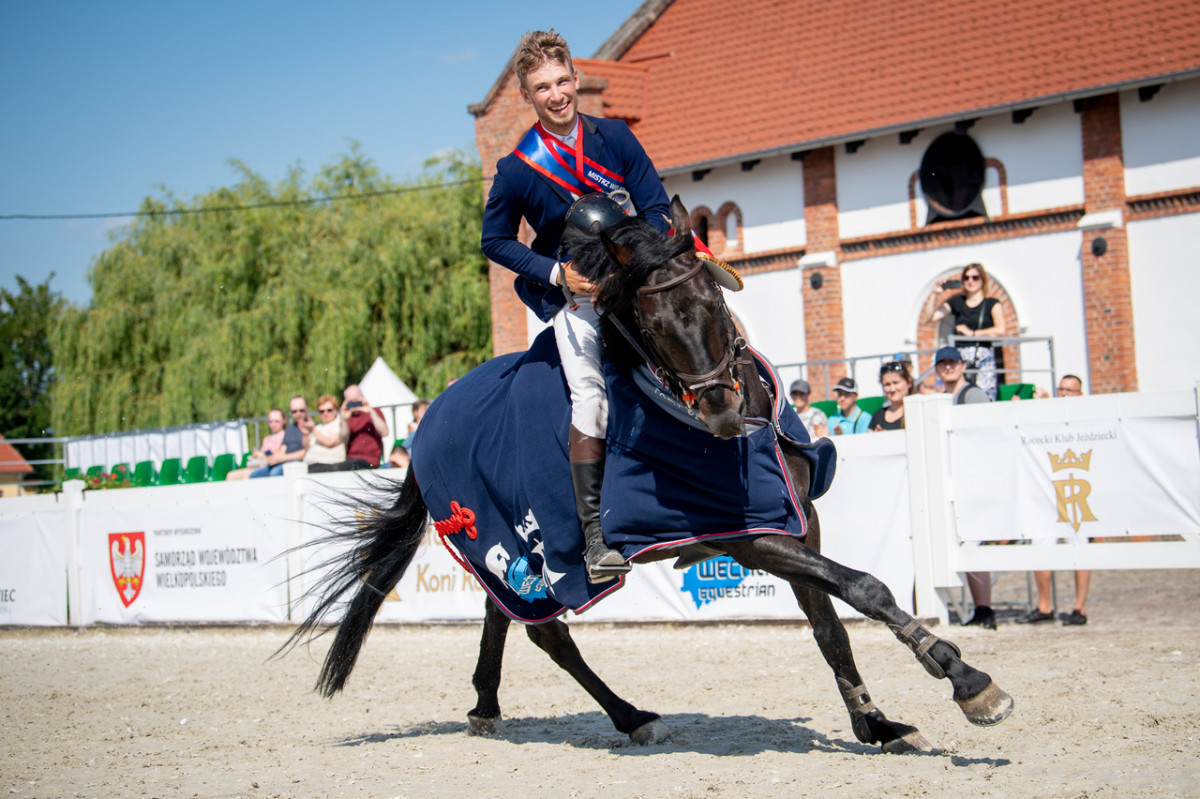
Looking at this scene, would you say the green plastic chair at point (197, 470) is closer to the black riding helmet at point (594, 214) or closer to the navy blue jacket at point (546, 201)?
the navy blue jacket at point (546, 201)

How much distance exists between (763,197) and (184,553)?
14.5 metres

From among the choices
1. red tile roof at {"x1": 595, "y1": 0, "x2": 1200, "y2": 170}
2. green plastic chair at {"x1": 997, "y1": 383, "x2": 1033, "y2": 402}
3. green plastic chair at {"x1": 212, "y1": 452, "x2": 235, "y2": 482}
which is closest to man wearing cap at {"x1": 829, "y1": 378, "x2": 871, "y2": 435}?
green plastic chair at {"x1": 997, "y1": 383, "x2": 1033, "y2": 402}

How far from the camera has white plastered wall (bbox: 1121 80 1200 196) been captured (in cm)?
1798

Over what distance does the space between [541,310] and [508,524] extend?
44.8 inches

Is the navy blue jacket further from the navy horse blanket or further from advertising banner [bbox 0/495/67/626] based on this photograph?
advertising banner [bbox 0/495/67/626]

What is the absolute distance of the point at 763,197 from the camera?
74.4 feet

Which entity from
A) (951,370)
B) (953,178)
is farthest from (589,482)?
(953,178)

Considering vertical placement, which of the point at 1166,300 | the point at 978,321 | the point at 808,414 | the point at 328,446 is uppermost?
the point at 1166,300

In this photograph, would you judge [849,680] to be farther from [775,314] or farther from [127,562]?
[775,314]

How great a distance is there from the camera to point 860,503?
897 centimetres

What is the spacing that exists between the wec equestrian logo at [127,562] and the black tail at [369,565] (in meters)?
7.06

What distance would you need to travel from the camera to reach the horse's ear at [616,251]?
167 inches

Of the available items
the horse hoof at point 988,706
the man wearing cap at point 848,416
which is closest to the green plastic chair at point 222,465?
the man wearing cap at point 848,416

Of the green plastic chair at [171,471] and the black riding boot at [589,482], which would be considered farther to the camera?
the green plastic chair at [171,471]
